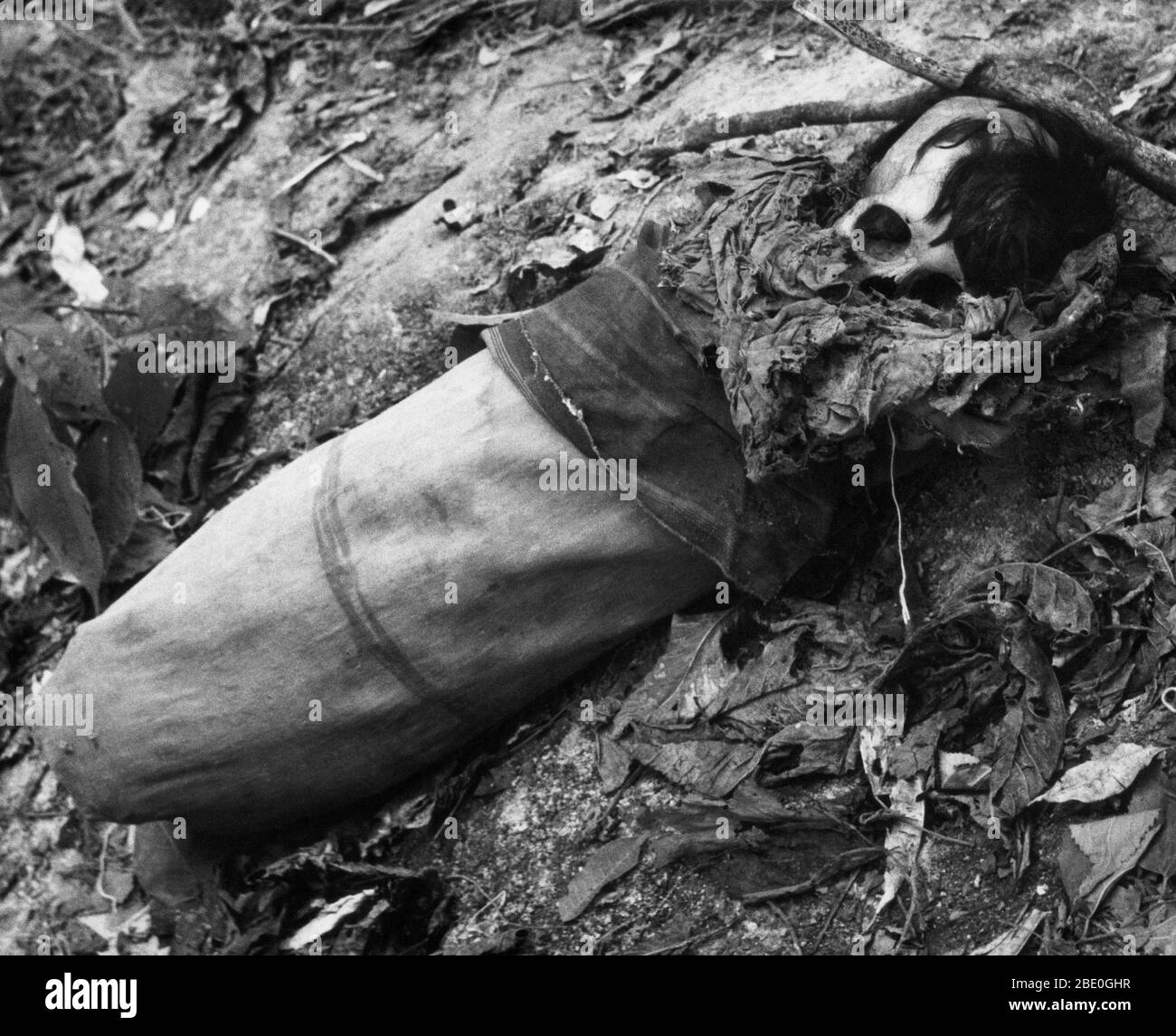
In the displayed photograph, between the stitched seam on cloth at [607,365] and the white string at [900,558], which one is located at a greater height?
the stitched seam on cloth at [607,365]

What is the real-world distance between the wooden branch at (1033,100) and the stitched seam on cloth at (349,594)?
5.83 feet

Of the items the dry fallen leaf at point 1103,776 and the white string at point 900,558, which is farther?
the white string at point 900,558

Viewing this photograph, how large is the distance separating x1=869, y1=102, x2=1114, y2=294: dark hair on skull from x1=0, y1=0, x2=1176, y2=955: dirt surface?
241 mm

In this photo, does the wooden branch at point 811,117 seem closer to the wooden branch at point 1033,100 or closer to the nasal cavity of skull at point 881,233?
the wooden branch at point 1033,100

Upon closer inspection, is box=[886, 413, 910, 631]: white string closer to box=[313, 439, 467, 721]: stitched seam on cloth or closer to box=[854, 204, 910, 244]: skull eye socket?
box=[854, 204, 910, 244]: skull eye socket

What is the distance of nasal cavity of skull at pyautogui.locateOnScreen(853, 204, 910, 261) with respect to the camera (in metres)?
3.28

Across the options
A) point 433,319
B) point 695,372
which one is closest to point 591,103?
point 433,319

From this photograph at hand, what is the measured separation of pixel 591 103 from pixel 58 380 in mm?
2083

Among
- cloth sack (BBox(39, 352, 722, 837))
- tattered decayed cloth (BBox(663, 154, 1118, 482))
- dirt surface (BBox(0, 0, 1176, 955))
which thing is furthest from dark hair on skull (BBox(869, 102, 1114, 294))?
cloth sack (BBox(39, 352, 722, 837))

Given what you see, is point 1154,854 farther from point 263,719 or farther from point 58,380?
point 58,380

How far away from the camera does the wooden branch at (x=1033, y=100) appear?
130 inches

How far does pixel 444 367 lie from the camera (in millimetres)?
4301

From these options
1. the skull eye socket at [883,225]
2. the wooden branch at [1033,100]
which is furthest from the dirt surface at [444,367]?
the skull eye socket at [883,225]

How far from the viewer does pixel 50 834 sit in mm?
4355
